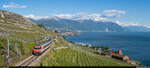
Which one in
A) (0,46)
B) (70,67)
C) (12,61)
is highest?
(0,46)

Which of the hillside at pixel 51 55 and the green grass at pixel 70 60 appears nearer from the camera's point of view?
the hillside at pixel 51 55

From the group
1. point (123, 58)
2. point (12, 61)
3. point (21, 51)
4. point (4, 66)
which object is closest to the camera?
point (4, 66)

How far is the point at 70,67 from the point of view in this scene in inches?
1754

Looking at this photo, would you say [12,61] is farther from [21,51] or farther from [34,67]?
[21,51]

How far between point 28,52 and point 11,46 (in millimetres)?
6274

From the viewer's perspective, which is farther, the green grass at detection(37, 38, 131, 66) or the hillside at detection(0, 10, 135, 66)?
the green grass at detection(37, 38, 131, 66)

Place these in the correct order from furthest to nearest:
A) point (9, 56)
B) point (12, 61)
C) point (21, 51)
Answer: point (21, 51), point (9, 56), point (12, 61)

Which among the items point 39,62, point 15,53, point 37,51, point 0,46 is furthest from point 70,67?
point 0,46

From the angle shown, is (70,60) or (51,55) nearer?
(51,55)

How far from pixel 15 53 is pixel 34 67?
37.4 ft

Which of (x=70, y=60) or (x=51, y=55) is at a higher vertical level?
(x=51, y=55)

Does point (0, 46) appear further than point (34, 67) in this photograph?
Yes

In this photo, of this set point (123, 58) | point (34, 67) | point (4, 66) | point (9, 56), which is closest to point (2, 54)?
point (9, 56)

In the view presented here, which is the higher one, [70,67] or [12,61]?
[12,61]
